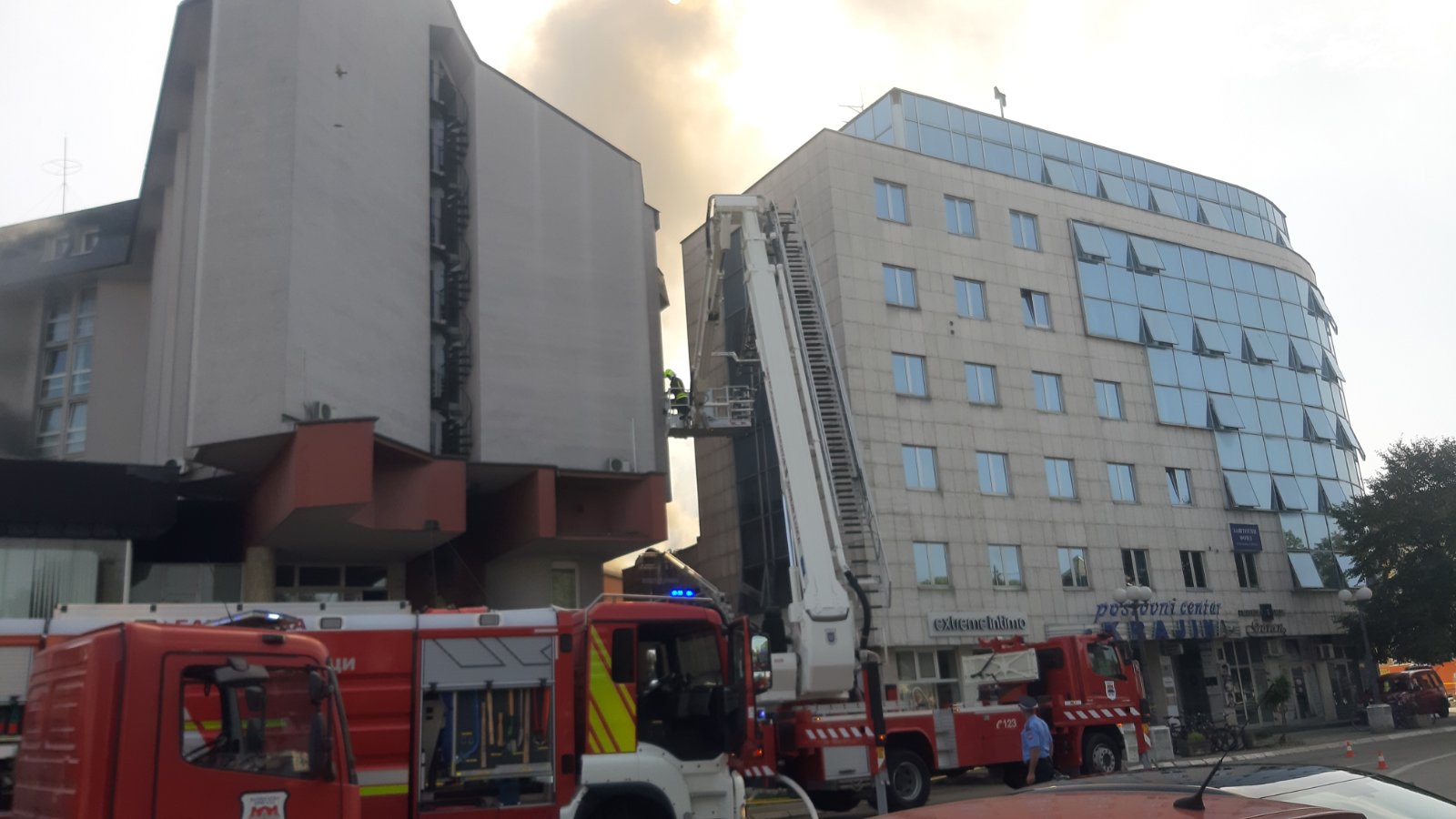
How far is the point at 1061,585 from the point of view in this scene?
33812mm

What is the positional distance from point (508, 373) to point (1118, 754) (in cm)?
1583

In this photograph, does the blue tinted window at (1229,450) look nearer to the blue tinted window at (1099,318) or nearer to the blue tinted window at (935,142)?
the blue tinted window at (1099,318)

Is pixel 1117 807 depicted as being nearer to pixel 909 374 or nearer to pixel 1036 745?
pixel 1036 745

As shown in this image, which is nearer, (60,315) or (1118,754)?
(1118,754)

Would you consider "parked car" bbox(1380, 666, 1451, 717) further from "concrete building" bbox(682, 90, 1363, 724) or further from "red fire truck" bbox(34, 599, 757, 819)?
"red fire truck" bbox(34, 599, 757, 819)

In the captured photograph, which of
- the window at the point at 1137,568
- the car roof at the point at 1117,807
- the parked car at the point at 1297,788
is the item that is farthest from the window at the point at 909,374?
the car roof at the point at 1117,807

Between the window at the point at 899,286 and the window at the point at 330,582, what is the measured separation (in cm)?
1683

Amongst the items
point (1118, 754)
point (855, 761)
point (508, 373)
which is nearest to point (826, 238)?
point (508, 373)

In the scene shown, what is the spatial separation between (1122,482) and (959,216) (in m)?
10.8

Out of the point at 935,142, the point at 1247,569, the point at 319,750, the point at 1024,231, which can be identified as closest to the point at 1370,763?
the point at 1247,569

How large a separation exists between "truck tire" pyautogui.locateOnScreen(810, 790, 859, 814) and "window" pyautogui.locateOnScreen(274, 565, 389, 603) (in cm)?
1353

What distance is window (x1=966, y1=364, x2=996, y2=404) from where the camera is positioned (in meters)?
34.0

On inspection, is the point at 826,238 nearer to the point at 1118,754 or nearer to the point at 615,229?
the point at 615,229

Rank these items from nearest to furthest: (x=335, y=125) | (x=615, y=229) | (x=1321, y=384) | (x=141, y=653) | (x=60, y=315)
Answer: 1. (x=141, y=653)
2. (x=335, y=125)
3. (x=615, y=229)
4. (x=60, y=315)
5. (x=1321, y=384)
